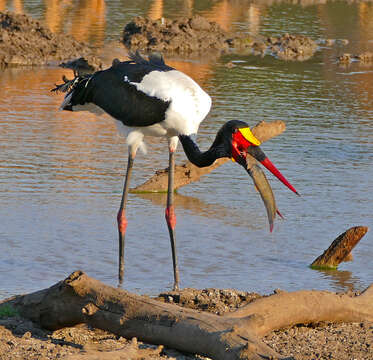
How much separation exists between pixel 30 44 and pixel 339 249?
15.6 metres

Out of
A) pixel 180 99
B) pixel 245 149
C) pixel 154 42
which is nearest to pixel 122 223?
pixel 180 99

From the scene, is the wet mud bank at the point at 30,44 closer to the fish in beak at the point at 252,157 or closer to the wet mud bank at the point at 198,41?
the wet mud bank at the point at 198,41

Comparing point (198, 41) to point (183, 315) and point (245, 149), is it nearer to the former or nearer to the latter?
point (245, 149)

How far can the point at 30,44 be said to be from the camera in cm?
2250

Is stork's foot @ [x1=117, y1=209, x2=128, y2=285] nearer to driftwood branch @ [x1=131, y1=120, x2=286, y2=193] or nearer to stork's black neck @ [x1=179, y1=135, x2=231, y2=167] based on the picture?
stork's black neck @ [x1=179, y1=135, x2=231, y2=167]

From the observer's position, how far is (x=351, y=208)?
10.4 meters

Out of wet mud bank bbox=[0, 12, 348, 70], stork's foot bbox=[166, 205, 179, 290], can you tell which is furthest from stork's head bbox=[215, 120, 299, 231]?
wet mud bank bbox=[0, 12, 348, 70]

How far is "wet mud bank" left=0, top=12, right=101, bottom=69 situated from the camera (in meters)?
21.8

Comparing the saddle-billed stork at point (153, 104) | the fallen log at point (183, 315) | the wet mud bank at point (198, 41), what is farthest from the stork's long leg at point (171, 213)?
the wet mud bank at point (198, 41)

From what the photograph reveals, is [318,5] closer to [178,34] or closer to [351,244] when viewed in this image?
[178,34]

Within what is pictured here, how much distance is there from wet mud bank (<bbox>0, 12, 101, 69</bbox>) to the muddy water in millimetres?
1179

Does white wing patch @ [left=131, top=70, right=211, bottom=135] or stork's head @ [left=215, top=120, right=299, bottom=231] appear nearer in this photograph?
stork's head @ [left=215, top=120, right=299, bottom=231]

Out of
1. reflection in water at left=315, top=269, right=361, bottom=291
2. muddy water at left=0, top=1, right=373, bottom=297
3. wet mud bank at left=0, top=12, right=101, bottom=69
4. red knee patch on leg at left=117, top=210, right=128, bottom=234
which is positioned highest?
wet mud bank at left=0, top=12, right=101, bottom=69

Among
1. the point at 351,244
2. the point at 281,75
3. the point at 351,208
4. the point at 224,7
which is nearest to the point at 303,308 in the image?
the point at 351,244
